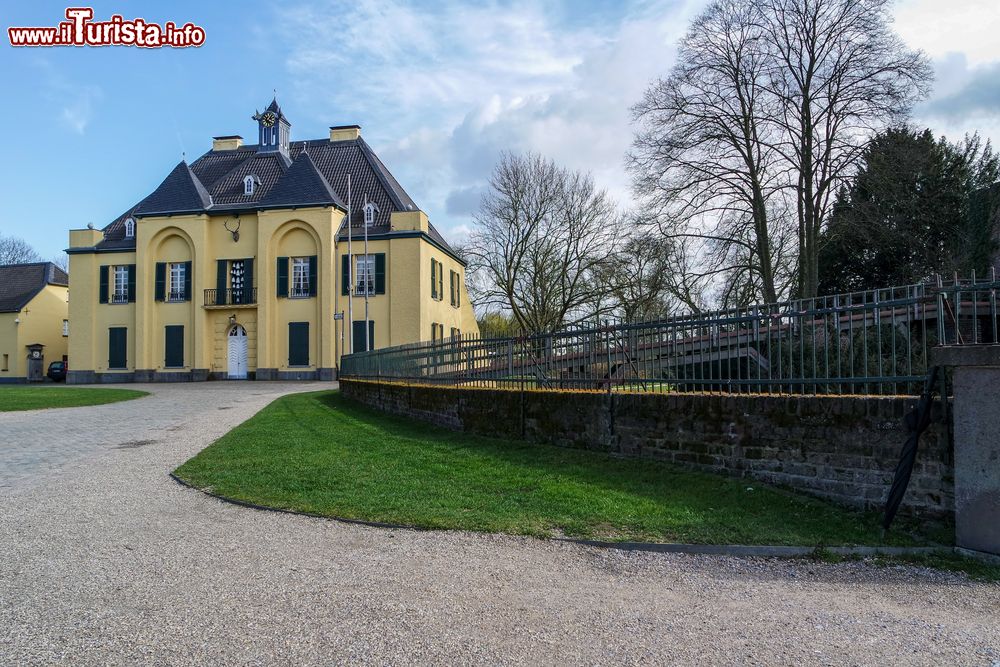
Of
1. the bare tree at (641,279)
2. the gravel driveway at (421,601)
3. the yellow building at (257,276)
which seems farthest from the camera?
the yellow building at (257,276)

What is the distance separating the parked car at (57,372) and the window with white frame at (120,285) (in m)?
9.05

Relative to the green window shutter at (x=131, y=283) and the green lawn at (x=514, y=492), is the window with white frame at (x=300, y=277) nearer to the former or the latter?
the green window shutter at (x=131, y=283)

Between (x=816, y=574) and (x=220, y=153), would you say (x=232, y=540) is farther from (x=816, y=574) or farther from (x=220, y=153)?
(x=220, y=153)

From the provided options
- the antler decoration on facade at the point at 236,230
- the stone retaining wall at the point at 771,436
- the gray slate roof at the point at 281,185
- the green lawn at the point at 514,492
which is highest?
the gray slate roof at the point at 281,185

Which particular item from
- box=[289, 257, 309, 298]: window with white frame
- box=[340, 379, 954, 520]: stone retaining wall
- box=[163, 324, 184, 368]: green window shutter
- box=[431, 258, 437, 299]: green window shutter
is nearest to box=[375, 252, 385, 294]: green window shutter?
box=[431, 258, 437, 299]: green window shutter

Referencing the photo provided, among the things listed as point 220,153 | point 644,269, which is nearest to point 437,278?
point 644,269

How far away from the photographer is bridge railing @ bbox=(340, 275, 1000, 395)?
7.11 metres

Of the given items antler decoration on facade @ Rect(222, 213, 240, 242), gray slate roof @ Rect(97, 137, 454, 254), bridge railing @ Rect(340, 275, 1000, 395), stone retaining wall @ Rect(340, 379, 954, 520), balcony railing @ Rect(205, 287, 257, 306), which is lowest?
stone retaining wall @ Rect(340, 379, 954, 520)

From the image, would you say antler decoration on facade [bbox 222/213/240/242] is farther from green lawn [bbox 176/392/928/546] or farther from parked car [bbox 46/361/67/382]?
green lawn [bbox 176/392/928/546]

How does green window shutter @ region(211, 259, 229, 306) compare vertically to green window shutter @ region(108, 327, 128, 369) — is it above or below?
above

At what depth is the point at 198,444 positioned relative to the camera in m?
12.9

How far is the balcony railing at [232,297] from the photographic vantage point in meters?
40.0

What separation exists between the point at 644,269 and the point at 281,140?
2436cm

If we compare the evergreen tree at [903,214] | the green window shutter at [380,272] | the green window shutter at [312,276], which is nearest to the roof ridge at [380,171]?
the green window shutter at [380,272]
